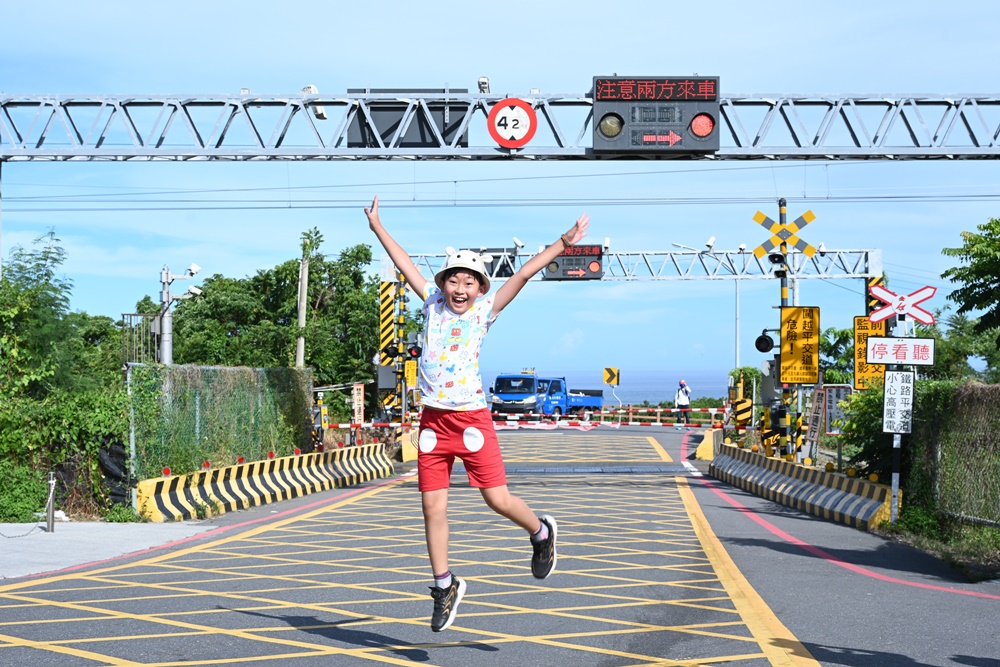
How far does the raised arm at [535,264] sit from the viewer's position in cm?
659

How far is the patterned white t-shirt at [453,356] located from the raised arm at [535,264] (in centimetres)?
8

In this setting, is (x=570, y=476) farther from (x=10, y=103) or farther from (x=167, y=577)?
(x=167, y=577)

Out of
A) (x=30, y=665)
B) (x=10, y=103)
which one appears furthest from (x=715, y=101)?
(x=30, y=665)

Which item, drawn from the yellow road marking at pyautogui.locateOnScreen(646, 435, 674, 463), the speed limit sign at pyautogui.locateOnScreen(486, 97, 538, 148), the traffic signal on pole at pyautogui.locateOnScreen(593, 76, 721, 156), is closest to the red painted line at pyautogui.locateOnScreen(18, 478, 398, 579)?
the speed limit sign at pyautogui.locateOnScreen(486, 97, 538, 148)

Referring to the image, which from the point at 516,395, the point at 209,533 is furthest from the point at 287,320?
the point at 209,533

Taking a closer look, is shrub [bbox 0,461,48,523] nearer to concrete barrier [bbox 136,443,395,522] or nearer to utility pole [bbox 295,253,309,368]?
concrete barrier [bbox 136,443,395,522]

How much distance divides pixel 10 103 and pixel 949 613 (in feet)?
63.6

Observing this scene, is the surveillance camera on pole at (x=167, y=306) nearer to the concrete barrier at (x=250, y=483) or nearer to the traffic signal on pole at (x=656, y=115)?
the concrete barrier at (x=250, y=483)

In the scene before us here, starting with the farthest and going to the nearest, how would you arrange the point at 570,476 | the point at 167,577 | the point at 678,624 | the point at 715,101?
the point at 570,476 < the point at 715,101 < the point at 167,577 < the point at 678,624

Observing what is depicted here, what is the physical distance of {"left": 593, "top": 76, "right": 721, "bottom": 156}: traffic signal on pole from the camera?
20781mm

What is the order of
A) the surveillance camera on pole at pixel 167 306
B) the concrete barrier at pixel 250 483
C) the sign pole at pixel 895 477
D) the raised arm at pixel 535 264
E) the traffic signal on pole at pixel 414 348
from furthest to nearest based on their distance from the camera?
the traffic signal on pole at pixel 414 348 < the surveillance camera on pole at pixel 167 306 < the concrete barrier at pixel 250 483 < the sign pole at pixel 895 477 < the raised arm at pixel 535 264

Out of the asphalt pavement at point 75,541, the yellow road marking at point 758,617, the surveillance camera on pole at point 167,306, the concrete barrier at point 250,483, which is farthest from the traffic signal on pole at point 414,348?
the yellow road marking at point 758,617

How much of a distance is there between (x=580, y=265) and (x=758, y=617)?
115 feet

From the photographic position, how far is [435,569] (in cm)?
666
